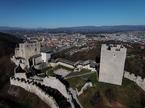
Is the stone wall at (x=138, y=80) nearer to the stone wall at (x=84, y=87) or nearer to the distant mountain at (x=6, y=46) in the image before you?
the stone wall at (x=84, y=87)

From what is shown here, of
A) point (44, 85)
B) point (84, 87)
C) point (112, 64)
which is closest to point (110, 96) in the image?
point (84, 87)

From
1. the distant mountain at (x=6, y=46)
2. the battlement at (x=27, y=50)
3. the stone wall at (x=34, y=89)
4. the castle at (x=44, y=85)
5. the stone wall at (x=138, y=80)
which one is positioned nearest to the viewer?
the stone wall at (x=34, y=89)

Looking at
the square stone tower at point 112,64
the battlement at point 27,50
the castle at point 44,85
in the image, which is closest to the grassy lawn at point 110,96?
the square stone tower at point 112,64

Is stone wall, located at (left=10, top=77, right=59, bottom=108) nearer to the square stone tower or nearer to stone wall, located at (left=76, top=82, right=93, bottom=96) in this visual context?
stone wall, located at (left=76, top=82, right=93, bottom=96)

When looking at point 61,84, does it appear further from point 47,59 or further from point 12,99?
point 47,59

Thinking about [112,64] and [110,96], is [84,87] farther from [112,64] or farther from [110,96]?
[112,64]

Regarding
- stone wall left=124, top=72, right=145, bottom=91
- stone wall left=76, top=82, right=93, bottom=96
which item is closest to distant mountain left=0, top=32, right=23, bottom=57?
stone wall left=76, top=82, right=93, bottom=96
